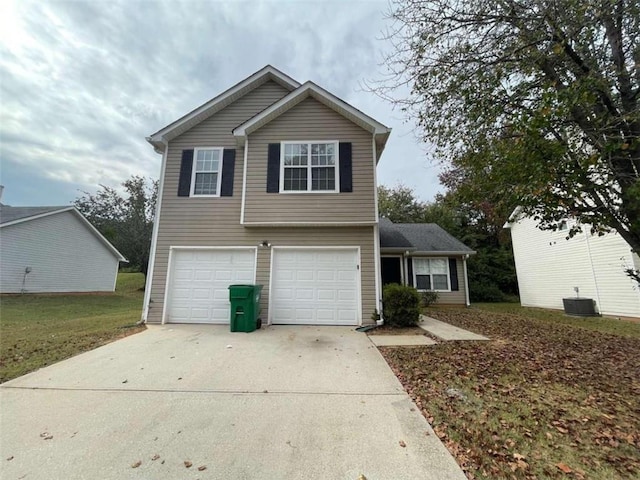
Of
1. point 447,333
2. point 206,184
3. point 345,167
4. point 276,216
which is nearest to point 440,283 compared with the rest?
point 447,333

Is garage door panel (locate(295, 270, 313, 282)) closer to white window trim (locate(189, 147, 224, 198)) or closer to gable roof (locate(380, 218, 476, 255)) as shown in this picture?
white window trim (locate(189, 147, 224, 198))

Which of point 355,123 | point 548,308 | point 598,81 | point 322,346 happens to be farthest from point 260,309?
point 548,308

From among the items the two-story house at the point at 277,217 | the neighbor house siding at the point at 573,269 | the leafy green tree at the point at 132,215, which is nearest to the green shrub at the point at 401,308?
the two-story house at the point at 277,217

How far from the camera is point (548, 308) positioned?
44.6ft

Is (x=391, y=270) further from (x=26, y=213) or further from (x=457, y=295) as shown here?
(x=26, y=213)

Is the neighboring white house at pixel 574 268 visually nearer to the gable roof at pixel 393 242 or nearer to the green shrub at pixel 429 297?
the gable roof at pixel 393 242

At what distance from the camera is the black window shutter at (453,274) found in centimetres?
1351

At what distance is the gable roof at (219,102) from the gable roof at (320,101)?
3.36ft

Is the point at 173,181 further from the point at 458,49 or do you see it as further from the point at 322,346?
the point at 458,49

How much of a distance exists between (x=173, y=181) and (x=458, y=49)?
8.20 meters

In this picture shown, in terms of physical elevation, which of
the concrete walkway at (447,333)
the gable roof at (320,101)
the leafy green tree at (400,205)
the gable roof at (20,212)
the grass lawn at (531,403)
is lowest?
the grass lawn at (531,403)

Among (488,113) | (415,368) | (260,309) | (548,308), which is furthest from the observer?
(548,308)

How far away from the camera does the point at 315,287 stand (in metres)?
7.77

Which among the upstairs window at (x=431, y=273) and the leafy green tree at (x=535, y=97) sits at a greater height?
the leafy green tree at (x=535, y=97)
